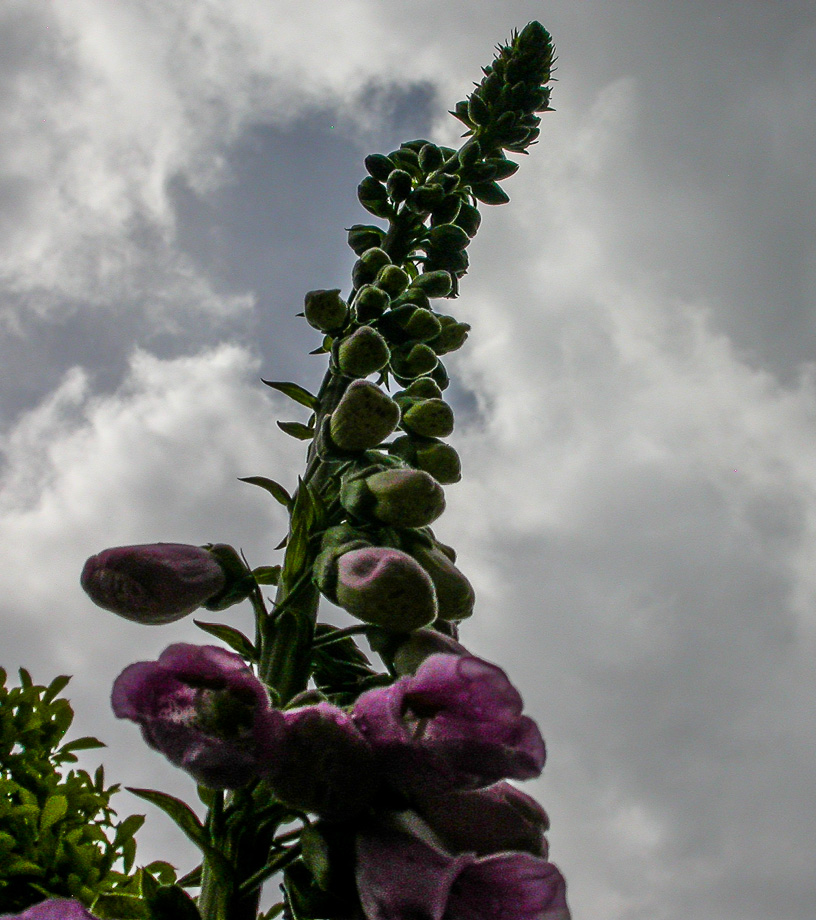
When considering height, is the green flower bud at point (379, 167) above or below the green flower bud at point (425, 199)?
above

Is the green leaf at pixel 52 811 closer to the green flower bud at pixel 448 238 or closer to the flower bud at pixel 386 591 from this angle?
the flower bud at pixel 386 591

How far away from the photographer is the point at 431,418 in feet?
8.53

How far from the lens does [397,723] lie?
153 centimetres

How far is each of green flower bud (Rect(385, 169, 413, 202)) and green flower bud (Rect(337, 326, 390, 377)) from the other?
108cm

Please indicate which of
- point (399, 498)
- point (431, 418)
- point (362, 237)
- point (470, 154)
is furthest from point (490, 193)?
point (399, 498)

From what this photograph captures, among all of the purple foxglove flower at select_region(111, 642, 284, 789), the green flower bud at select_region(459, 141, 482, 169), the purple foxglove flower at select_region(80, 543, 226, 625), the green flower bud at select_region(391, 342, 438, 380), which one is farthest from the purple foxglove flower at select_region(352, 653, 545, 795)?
the green flower bud at select_region(459, 141, 482, 169)

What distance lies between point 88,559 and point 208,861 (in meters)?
0.79

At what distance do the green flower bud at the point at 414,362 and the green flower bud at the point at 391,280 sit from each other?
0.85ft

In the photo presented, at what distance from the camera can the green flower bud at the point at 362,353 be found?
253 centimetres

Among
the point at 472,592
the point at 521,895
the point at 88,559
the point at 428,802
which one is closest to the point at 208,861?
the point at 428,802

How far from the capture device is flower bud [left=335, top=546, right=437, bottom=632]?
5.91 feet

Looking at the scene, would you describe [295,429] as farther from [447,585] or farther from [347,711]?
[347,711]

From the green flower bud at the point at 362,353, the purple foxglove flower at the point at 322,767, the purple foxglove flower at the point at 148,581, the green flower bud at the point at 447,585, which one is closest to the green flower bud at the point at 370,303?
the green flower bud at the point at 362,353

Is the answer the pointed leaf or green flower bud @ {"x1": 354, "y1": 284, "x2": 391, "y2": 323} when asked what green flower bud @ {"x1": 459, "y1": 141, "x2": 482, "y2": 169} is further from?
the pointed leaf
